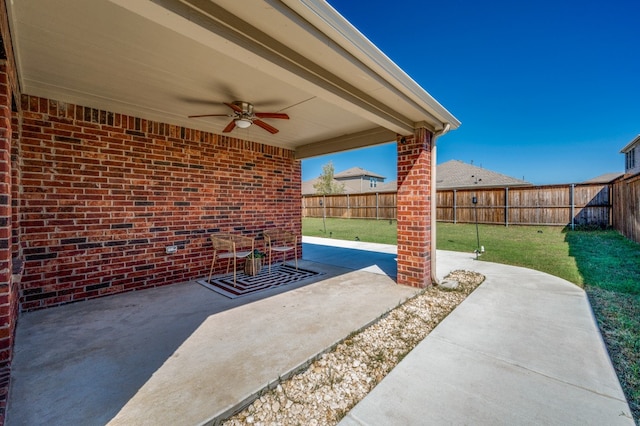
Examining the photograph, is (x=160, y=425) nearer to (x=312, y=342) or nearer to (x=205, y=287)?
(x=312, y=342)

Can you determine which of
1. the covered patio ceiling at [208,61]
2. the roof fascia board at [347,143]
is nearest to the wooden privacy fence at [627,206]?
the covered patio ceiling at [208,61]

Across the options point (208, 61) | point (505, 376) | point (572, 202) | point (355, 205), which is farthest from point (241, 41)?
point (355, 205)

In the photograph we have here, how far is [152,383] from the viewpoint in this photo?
1878mm

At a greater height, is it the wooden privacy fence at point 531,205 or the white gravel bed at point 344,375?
the wooden privacy fence at point 531,205

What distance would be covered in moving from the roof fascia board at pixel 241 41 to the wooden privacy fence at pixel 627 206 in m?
9.23

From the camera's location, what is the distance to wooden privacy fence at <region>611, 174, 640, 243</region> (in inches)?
279

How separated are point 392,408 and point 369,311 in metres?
1.52

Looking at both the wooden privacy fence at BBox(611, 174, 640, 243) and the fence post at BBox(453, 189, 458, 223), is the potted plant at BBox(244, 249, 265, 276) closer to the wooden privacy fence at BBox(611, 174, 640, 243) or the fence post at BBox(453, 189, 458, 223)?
the wooden privacy fence at BBox(611, 174, 640, 243)

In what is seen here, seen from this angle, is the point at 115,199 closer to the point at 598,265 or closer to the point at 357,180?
the point at 598,265

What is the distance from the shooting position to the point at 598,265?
521cm

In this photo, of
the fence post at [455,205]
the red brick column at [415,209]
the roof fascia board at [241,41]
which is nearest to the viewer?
the roof fascia board at [241,41]

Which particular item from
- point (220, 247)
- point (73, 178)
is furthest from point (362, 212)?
point (73, 178)

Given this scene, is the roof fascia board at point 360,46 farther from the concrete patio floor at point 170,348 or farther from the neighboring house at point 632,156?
the neighboring house at point 632,156

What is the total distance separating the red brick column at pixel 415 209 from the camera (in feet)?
13.3
